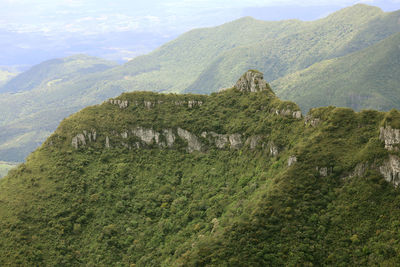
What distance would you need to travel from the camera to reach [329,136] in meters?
66.2

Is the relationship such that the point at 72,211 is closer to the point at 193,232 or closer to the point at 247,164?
the point at 193,232

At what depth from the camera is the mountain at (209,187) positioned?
182ft

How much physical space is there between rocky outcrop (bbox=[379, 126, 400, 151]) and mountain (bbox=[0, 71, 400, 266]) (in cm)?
21

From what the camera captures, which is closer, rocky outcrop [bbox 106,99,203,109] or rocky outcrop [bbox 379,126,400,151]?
rocky outcrop [bbox 379,126,400,151]

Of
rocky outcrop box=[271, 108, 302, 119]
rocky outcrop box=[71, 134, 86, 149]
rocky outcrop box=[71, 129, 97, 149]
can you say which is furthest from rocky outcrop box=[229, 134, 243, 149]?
rocky outcrop box=[71, 134, 86, 149]

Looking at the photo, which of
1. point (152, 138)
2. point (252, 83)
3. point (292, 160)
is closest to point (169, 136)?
point (152, 138)

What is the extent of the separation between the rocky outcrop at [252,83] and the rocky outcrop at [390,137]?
37.4 metres

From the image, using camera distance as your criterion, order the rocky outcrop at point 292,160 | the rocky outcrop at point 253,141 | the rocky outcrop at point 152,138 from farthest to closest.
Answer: the rocky outcrop at point 152,138 → the rocky outcrop at point 253,141 → the rocky outcrop at point 292,160

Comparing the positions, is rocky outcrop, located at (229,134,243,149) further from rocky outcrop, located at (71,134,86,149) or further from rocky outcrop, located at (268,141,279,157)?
rocky outcrop, located at (71,134,86,149)

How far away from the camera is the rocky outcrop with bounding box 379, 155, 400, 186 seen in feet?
180

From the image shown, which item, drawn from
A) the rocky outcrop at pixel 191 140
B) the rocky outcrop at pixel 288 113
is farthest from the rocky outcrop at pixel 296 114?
the rocky outcrop at pixel 191 140

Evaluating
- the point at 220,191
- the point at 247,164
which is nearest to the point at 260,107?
the point at 247,164

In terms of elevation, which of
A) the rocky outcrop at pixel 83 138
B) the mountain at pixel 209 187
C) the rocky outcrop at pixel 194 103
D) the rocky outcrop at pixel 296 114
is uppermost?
the rocky outcrop at pixel 194 103

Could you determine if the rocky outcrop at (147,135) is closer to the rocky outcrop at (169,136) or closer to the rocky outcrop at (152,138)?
the rocky outcrop at (152,138)
